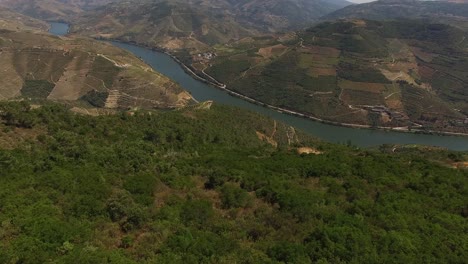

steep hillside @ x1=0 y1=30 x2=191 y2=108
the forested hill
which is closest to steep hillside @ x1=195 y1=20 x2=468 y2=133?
steep hillside @ x1=0 y1=30 x2=191 y2=108

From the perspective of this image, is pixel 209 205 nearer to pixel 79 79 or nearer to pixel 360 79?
pixel 79 79

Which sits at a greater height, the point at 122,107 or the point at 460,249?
the point at 460,249

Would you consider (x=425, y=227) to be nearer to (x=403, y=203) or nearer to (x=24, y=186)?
(x=403, y=203)

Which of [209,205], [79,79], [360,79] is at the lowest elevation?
[79,79]

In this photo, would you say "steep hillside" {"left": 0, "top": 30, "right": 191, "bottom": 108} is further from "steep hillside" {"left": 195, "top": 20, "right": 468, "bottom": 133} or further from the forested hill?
the forested hill

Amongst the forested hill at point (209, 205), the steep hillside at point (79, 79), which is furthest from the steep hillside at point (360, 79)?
the forested hill at point (209, 205)

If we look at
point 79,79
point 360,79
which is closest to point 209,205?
point 79,79

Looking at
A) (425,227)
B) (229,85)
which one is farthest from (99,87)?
(425,227)
